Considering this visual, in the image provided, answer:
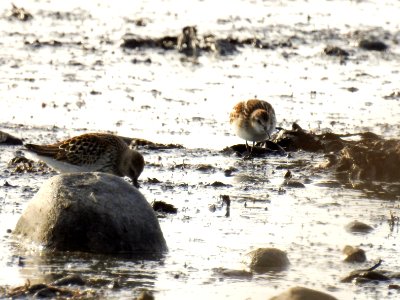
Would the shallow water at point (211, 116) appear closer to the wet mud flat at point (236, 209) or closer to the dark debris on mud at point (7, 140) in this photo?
the wet mud flat at point (236, 209)

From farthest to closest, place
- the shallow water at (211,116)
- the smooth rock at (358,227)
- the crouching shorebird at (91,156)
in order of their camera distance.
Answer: the crouching shorebird at (91,156) → the smooth rock at (358,227) → the shallow water at (211,116)

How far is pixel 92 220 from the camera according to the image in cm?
958

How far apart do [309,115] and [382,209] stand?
463cm

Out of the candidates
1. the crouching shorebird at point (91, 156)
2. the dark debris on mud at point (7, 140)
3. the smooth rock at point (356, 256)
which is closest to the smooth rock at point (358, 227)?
the smooth rock at point (356, 256)

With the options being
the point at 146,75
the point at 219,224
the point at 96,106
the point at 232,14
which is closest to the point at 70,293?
the point at 219,224

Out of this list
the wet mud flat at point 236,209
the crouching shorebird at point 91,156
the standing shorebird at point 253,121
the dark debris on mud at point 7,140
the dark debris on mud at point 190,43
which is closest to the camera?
the wet mud flat at point 236,209

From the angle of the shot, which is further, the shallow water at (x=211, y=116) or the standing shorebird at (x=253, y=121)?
the standing shorebird at (x=253, y=121)

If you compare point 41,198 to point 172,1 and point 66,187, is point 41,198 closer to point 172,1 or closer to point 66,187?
point 66,187

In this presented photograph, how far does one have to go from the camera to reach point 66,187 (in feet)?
32.0

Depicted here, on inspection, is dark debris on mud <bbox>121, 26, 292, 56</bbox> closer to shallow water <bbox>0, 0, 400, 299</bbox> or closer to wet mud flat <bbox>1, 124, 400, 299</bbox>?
shallow water <bbox>0, 0, 400, 299</bbox>

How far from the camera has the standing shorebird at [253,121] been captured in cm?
1429

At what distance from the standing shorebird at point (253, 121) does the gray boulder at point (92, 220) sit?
4549 millimetres

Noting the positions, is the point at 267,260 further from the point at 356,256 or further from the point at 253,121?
the point at 253,121

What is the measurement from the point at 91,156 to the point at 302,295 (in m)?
4.38
